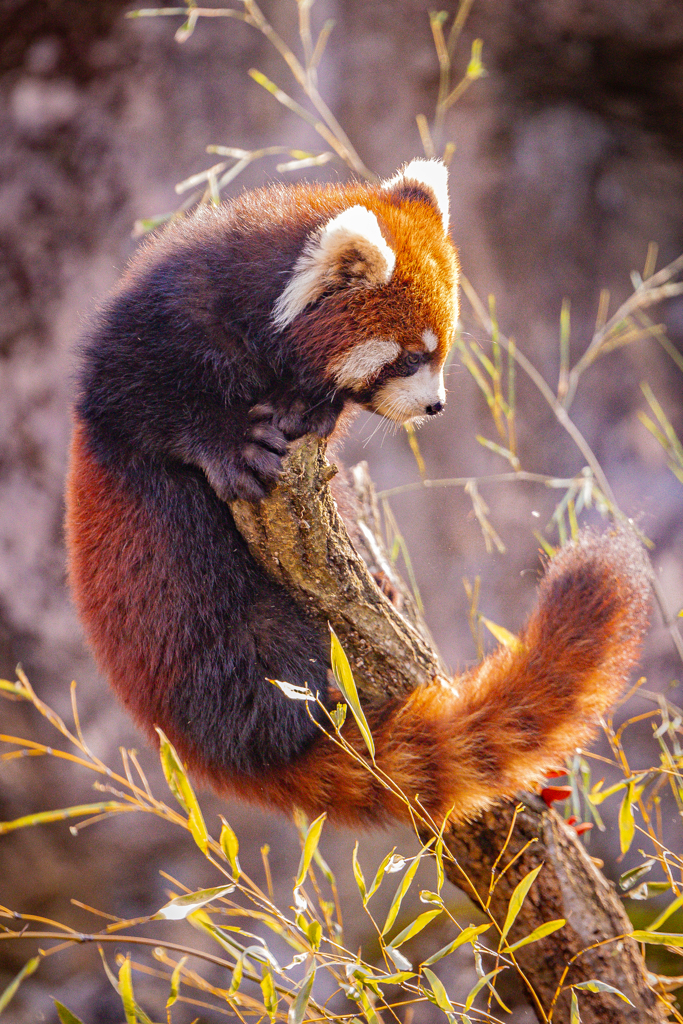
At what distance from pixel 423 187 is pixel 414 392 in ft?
1.75

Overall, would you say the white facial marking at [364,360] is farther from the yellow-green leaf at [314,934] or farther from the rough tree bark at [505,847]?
the yellow-green leaf at [314,934]

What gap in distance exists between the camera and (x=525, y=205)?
8.61 feet

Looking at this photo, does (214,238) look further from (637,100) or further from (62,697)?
(637,100)

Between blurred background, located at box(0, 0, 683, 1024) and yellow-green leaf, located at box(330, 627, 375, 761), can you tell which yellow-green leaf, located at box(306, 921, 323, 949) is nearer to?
yellow-green leaf, located at box(330, 627, 375, 761)

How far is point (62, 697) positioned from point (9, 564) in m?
0.50

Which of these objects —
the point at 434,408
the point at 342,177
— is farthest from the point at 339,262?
the point at 342,177

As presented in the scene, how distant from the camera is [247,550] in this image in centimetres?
135

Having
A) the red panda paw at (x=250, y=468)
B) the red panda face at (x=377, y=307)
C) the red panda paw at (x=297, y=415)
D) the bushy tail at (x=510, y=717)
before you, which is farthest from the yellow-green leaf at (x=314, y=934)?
the red panda face at (x=377, y=307)

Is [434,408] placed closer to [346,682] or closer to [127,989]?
[346,682]

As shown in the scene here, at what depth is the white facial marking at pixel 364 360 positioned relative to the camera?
128cm

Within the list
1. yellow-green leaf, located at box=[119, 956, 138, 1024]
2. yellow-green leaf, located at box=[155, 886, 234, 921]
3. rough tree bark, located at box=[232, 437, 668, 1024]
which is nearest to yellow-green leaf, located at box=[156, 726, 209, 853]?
yellow-green leaf, located at box=[155, 886, 234, 921]

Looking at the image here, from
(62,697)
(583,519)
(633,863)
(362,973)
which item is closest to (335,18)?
(583,519)

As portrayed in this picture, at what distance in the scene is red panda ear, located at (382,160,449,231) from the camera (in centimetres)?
148

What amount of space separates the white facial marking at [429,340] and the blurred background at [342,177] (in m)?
1.03
